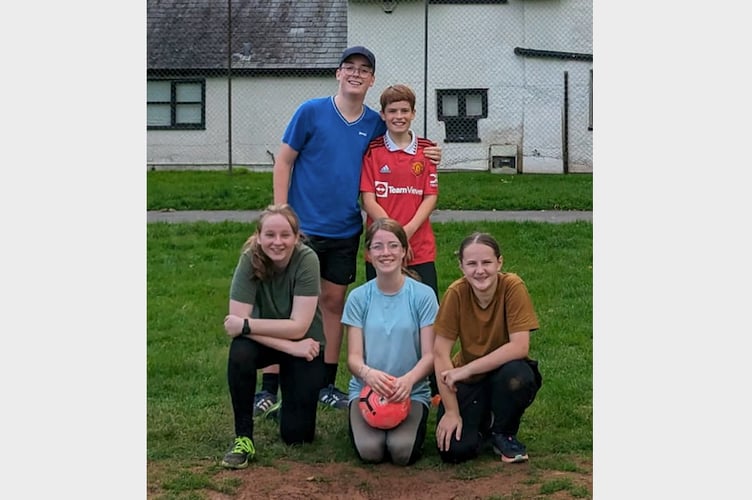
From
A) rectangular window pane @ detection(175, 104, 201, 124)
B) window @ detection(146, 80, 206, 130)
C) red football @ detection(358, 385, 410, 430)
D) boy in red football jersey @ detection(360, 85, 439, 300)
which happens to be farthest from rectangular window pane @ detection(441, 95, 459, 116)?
red football @ detection(358, 385, 410, 430)

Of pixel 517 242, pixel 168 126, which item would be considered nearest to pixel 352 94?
pixel 517 242

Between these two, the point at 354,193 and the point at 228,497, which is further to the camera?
the point at 354,193

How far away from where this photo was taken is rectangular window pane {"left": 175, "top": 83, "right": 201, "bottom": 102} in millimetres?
11188

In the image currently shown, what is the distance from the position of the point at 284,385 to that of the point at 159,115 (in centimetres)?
658

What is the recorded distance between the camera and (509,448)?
166 inches

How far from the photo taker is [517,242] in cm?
868

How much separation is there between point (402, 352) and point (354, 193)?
840 millimetres

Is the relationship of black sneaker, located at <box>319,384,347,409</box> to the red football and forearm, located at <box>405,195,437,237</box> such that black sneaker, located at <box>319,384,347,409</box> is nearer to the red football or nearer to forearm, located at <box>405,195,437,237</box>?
the red football

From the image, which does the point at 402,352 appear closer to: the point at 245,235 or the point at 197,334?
the point at 197,334

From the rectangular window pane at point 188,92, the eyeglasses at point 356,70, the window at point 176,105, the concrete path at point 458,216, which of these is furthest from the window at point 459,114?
the eyeglasses at point 356,70

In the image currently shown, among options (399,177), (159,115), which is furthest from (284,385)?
(159,115)

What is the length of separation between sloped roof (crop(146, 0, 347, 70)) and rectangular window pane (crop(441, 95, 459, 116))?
1927 mm

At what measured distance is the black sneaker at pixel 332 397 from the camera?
4961 millimetres

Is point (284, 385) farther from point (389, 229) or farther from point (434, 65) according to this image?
point (434, 65)
